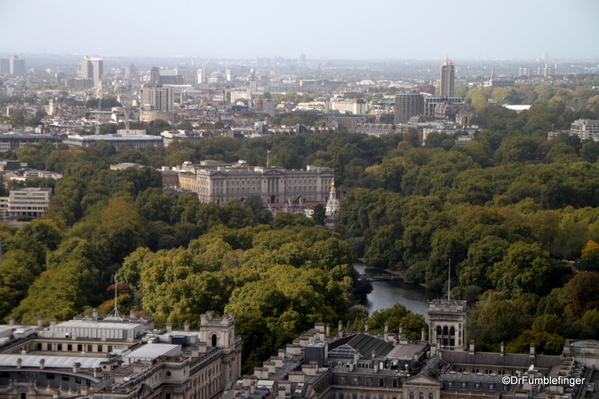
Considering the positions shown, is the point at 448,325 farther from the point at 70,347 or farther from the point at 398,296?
the point at 398,296

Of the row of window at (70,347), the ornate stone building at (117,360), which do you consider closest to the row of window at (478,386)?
the ornate stone building at (117,360)

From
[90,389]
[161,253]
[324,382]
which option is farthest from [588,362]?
[161,253]

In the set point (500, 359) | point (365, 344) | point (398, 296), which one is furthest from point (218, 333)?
point (398, 296)

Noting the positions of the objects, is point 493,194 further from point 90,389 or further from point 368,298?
point 90,389

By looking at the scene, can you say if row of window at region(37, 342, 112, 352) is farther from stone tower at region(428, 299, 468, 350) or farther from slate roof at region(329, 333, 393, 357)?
stone tower at region(428, 299, 468, 350)

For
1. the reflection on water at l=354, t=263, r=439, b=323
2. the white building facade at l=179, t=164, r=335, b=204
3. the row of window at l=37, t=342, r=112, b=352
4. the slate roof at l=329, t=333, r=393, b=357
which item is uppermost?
the slate roof at l=329, t=333, r=393, b=357

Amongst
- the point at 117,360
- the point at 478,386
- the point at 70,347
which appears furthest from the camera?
the point at 70,347

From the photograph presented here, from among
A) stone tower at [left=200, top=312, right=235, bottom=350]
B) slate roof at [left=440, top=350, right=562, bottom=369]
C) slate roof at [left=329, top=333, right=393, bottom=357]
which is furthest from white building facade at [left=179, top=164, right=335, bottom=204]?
slate roof at [left=440, top=350, right=562, bottom=369]

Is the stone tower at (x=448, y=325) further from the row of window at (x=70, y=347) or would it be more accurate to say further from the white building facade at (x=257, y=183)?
the white building facade at (x=257, y=183)

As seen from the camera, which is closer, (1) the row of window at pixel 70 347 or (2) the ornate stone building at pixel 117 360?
(2) the ornate stone building at pixel 117 360
